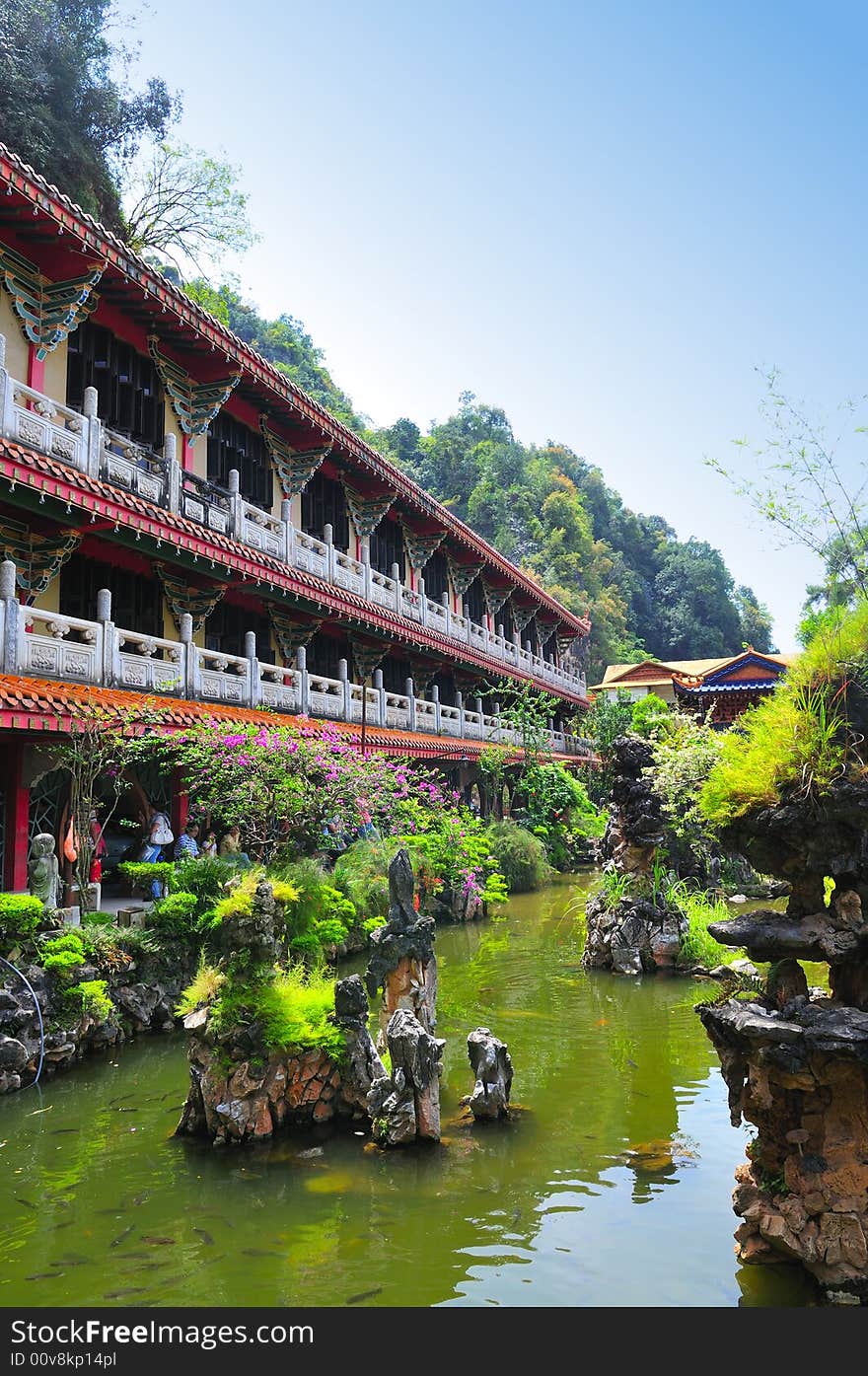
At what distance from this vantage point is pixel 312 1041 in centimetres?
793

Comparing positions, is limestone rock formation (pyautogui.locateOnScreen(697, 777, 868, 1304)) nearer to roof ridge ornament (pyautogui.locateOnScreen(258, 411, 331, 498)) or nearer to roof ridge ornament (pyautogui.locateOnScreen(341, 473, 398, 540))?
roof ridge ornament (pyautogui.locateOnScreen(258, 411, 331, 498))

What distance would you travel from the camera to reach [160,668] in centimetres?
1354

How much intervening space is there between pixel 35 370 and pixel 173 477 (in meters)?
2.28

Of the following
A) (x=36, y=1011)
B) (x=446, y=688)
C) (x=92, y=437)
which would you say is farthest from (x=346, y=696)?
(x=36, y=1011)

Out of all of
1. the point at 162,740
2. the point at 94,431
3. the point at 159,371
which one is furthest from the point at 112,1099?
the point at 159,371

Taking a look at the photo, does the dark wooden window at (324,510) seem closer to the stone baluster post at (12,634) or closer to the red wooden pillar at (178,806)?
the red wooden pillar at (178,806)

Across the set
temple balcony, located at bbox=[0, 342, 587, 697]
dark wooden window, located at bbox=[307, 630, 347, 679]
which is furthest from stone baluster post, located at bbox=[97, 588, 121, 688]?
dark wooden window, located at bbox=[307, 630, 347, 679]

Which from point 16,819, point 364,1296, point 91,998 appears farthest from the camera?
point 16,819

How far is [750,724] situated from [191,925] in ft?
24.9

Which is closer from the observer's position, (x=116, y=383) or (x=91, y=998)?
(x=91, y=998)

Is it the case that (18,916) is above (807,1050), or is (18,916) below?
above

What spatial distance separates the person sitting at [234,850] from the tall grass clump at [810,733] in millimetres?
7907

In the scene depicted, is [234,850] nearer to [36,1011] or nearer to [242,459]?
[36,1011]

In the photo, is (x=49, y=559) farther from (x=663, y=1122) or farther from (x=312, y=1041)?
(x=663, y=1122)
